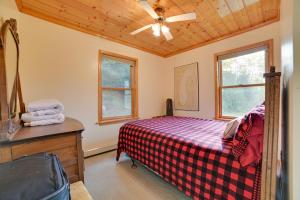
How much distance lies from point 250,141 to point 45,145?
1.56 metres

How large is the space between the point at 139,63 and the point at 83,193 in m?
3.06

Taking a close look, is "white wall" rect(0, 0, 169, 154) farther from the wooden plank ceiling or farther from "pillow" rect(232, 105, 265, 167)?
"pillow" rect(232, 105, 265, 167)

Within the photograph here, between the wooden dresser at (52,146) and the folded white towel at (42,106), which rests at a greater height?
the folded white towel at (42,106)

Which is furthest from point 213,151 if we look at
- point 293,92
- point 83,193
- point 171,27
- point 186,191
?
point 171,27

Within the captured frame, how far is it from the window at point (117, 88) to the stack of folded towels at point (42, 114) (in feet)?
4.83

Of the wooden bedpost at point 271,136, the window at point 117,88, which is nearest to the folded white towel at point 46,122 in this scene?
the window at point 117,88

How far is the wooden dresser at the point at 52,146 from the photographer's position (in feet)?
3.16

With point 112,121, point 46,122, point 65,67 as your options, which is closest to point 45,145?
point 46,122

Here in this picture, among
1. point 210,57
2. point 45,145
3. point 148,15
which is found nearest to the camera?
point 45,145

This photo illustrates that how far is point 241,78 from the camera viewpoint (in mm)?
2871

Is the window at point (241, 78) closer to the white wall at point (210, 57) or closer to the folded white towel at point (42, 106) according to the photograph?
the white wall at point (210, 57)

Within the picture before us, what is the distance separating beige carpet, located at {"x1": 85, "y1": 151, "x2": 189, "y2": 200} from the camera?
1.66 meters

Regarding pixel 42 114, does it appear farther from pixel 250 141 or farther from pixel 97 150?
pixel 250 141

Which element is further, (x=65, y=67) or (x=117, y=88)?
(x=117, y=88)
